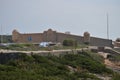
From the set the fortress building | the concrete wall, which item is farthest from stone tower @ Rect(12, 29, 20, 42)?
the concrete wall

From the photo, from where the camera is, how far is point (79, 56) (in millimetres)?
32188

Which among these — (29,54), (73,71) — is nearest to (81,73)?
(73,71)

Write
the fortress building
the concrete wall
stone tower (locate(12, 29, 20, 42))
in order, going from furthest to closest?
stone tower (locate(12, 29, 20, 42))
the concrete wall
the fortress building

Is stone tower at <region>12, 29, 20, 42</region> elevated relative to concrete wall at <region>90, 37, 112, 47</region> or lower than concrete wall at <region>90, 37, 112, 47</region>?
elevated

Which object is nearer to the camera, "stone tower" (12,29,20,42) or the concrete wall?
the concrete wall

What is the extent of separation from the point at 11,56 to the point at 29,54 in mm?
1696

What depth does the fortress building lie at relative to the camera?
50062mm

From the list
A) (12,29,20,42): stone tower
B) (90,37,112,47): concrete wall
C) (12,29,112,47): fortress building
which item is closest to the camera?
(12,29,112,47): fortress building

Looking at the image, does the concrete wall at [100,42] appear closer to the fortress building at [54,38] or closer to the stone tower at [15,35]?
the fortress building at [54,38]

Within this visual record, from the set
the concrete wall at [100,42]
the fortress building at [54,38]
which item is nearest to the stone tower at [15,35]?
the fortress building at [54,38]

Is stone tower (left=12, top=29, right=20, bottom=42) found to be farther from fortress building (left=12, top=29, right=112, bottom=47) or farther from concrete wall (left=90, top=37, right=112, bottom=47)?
concrete wall (left=90, top=37, right=112, bottom=47)

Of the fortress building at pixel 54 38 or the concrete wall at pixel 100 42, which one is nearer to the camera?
the fortress building at pixel 54 38

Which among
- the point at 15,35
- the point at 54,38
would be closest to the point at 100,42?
the point at 54,38

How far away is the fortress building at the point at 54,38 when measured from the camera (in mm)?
50062
